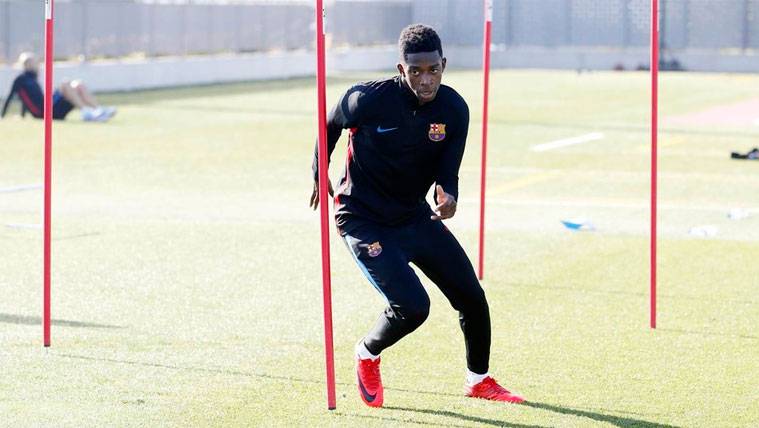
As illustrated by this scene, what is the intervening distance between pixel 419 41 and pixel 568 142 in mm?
16055

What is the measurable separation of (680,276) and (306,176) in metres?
7.56

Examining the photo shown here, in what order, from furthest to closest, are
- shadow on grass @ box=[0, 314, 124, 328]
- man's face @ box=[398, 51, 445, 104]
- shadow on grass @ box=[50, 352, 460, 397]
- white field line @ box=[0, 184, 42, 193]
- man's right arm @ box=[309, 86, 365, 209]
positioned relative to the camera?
white field line @ box=[0, 184, 42, 193], shadow on grass @ box=[0, 314, 124, 328], shadow on grass @ box=[50, 352, 460, 397], man's right arm @ box=[309, 86, 365, 209], man's face @ box=[398, 51, 445, 104]

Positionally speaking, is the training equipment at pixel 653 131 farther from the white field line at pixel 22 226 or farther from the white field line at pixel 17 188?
the white field line at pixel 17 188

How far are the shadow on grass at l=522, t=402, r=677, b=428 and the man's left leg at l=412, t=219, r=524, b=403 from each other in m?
0.14

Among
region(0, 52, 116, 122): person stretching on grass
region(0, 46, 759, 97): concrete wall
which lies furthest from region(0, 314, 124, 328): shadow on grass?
region(0, 46, 759, 97): concrete wall

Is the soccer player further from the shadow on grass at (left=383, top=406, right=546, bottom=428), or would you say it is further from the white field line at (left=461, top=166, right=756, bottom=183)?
the white field line at (left=461, top=166, right=756, bottom=183)

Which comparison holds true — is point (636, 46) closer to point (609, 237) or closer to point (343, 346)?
point (609, 237)

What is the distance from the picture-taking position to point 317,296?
34.7ft

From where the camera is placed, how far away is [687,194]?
55.0 ft

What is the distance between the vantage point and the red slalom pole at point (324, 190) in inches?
277

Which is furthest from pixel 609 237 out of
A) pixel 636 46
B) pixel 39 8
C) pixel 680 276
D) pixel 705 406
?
pixel 636 46

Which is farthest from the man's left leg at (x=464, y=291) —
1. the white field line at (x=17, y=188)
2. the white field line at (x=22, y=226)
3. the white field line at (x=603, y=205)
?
the white field line at (x=17, y=188)

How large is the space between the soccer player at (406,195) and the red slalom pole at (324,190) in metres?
0.15

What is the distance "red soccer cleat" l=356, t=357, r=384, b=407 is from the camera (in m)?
7.31
